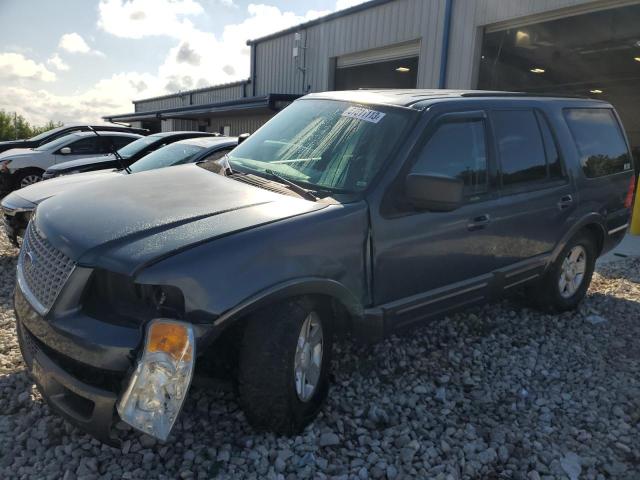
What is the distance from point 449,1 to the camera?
10922mm

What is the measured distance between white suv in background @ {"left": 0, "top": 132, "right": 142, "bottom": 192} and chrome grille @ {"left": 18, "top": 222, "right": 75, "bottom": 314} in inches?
289

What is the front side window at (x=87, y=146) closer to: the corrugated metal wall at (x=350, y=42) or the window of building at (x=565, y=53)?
the corrugated metal wall at (x=350, y=42)

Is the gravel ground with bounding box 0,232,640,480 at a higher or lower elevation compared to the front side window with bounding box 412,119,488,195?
lower

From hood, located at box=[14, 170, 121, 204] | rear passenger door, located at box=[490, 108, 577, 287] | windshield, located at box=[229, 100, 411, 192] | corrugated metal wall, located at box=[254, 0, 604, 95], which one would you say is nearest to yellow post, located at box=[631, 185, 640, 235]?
corrugated metal wall, located at box=[254, 0, 604, 95]

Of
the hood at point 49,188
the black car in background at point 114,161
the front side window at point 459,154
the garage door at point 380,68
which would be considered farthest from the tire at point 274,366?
the garage door at point 380,68

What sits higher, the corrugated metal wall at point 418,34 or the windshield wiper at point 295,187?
the corrugated metal wall at point 418,34

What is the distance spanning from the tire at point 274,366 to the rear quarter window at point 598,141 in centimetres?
319

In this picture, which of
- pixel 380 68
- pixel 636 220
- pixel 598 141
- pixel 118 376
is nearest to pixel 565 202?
pixel 598 141

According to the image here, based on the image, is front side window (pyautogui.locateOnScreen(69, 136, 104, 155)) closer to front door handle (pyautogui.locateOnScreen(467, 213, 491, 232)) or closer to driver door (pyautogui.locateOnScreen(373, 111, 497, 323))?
driver door (pyautogui.locateOnScreen(373, 111, 497, 323))

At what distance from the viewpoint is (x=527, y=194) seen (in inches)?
155

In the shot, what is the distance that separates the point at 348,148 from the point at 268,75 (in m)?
16.2

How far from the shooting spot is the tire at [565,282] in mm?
4617

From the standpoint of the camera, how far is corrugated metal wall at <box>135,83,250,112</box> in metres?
22.0

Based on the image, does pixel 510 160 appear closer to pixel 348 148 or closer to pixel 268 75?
pixel 348 148
